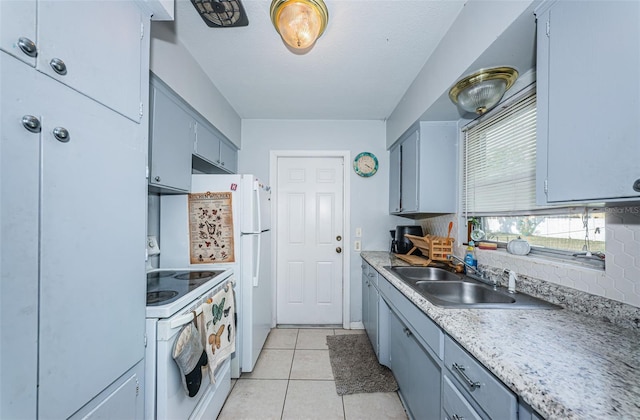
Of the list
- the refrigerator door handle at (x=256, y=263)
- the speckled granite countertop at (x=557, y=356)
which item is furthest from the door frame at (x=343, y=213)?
the speckled granite countertop at (x=557, y=356)

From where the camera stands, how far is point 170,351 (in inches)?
46.1

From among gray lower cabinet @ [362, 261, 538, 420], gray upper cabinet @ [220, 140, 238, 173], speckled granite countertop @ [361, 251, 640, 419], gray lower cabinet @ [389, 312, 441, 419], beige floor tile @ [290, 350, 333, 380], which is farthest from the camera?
gray upper cabinet @ [220, 140, 238, 173]

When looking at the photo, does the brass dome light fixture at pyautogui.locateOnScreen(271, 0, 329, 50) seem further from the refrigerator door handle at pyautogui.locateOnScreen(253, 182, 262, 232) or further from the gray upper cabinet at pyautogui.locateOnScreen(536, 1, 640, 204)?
the refrigerator door handle at pyautogui.locateOnScreen(253, 182, 262, 232)

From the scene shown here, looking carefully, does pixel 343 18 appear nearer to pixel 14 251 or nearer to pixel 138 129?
pixel 138 129

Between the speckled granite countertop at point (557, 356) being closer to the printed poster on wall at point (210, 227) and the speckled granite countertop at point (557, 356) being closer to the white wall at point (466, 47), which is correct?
the white wall at point (466, 47)

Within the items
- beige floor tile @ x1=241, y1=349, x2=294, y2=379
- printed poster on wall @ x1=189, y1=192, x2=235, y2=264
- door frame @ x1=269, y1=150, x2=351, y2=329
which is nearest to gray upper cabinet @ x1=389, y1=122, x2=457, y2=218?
door frame @ x1=269, y1=150, x2=351, y2=329

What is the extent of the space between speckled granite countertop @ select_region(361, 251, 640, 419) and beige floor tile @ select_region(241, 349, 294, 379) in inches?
63.1

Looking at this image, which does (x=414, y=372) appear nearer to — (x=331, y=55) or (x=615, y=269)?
(x=615, y=269)

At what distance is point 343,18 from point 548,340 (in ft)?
5.97

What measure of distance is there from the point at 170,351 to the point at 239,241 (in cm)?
98

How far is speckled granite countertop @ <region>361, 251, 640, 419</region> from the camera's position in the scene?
23.2 inches

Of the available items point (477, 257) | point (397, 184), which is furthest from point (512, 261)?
point (397, 184)

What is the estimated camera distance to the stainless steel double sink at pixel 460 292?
3.90 ft

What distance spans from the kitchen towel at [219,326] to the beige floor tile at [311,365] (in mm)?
719
